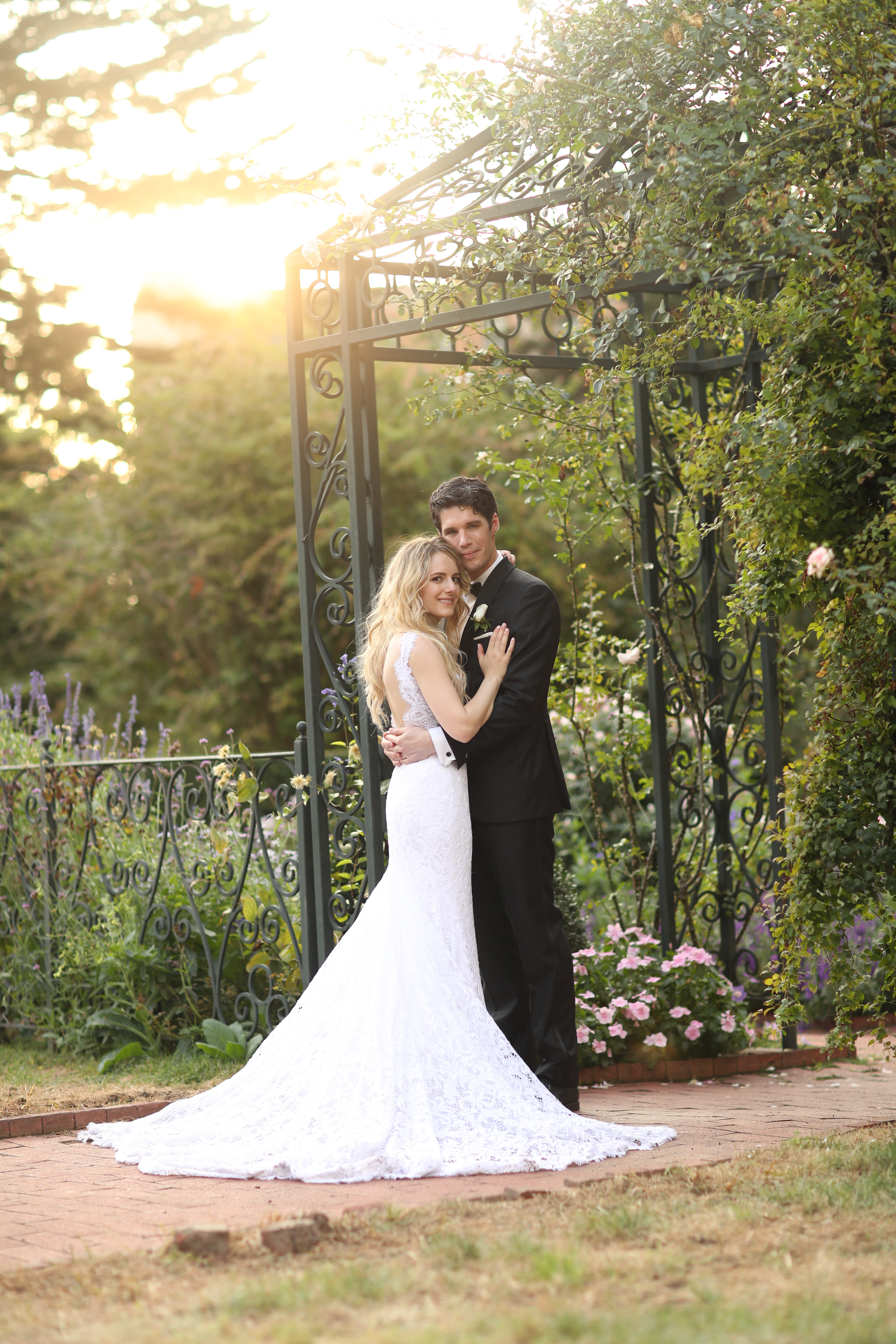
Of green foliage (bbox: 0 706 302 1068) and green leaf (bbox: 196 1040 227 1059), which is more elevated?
green foliage (bbox: 0 706 302 1068)

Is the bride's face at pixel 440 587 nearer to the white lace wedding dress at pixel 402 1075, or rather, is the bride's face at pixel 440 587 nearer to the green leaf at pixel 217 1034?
the white lace wedding dress at pixel 402 1075

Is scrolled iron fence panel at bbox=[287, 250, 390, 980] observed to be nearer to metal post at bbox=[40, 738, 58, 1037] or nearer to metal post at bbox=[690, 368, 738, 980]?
metal post at bbox=[690, 368, 738, 980]

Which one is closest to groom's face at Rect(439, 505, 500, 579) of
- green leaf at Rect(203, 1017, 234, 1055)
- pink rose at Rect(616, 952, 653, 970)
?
pink rose at Rect(616, 952, 653, 970)

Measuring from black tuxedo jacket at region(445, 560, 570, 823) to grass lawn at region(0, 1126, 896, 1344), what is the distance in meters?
1.43

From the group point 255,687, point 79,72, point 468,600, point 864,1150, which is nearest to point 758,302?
point 468,600

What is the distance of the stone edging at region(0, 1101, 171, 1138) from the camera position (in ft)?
17.4

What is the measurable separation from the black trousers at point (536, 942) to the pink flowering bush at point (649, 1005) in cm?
92

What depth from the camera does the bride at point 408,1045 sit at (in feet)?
14.0

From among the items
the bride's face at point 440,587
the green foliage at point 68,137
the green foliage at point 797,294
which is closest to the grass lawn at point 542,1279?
the green foliage at point 797,294

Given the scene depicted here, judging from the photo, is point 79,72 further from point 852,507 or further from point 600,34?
point 852,507

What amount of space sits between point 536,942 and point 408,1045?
0.61m

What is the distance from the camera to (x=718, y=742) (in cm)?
655

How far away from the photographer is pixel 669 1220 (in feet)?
11.3

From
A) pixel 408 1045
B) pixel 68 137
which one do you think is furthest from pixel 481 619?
pixel 68 137
